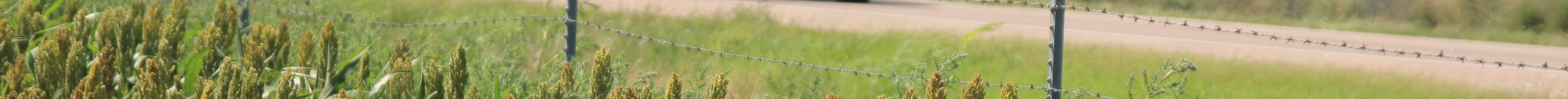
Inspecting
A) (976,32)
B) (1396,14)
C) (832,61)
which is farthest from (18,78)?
(1396,14)

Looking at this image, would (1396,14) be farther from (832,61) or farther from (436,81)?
(436,81)

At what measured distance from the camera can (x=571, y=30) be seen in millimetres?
3861

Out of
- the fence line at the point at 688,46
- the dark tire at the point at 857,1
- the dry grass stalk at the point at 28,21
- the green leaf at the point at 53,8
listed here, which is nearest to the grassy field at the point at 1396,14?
the fence line at the point at 688,46

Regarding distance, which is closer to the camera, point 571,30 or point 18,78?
point 18,78

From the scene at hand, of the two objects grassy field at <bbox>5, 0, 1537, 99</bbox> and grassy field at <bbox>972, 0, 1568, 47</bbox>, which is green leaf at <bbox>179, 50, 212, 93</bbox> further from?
grassy field at <bbox>972, 0, 1568, 47</bbox>

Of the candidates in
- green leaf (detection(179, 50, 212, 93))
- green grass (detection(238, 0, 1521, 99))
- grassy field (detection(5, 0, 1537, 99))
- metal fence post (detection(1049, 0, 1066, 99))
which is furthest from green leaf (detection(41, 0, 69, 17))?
metal fence post (detection(1049, 0, 1066, 99))

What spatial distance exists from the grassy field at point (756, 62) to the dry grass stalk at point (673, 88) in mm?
98

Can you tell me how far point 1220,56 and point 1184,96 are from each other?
379 mm

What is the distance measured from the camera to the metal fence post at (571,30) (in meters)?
3.85

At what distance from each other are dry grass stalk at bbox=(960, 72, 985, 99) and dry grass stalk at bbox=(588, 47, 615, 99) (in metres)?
0.44

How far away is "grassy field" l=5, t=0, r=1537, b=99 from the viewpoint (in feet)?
10.7

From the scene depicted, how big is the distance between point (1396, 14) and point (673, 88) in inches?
171

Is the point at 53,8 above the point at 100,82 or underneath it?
underneath

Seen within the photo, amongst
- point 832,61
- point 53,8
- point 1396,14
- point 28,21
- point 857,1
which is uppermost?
point 28,21
